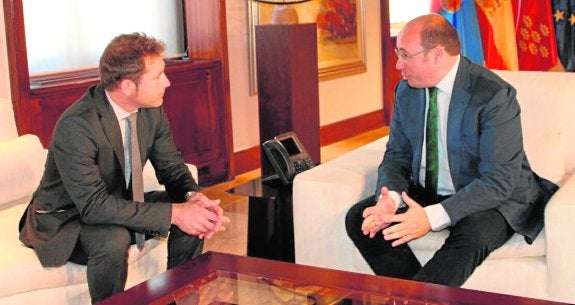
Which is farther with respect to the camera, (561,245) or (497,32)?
(497,32)

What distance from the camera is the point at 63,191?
305 cm

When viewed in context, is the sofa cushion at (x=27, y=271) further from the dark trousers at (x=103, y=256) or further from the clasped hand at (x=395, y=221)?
the clasped hand at (x=395, y=221)

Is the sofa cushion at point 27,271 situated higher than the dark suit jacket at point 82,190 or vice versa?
the dark suit jacket at point 82,190

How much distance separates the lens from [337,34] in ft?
23.5

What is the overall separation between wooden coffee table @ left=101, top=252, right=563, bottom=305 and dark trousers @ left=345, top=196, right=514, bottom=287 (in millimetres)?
467

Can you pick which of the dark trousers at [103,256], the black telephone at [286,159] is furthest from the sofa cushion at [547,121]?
the dark trousers at [103,256]

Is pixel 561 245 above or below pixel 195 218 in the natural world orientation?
below

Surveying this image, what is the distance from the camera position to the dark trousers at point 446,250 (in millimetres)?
2861

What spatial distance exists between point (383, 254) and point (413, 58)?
69 cm

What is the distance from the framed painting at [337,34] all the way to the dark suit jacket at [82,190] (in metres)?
3.72

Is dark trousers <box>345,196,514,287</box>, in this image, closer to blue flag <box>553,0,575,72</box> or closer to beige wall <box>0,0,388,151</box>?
beige wall <box>0,0,388,151</box>

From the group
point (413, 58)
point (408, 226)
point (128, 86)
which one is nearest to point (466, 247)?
point (408, 226)

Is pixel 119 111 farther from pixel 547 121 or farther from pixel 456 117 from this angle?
pixel 547 121

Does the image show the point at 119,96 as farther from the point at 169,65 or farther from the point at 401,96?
the point at 169,65
